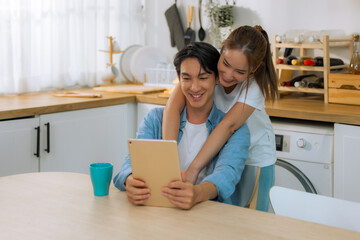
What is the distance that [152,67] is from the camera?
3.57 meters

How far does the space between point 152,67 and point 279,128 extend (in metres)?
1.26

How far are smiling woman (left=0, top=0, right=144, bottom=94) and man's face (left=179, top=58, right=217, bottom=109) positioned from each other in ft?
5.11

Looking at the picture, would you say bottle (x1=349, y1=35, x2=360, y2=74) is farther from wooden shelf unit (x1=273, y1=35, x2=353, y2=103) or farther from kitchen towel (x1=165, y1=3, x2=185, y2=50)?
kitchen towel (x1=165, y1=3, x2=185, y2=50)

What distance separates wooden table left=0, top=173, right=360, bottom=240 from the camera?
1.20 metres

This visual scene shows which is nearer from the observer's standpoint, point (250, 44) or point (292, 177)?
point (250, 44)

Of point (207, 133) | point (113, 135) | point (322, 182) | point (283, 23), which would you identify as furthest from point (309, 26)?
point (207, 133)

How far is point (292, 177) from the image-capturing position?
2627 mm

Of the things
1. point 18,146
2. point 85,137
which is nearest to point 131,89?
point 85,137

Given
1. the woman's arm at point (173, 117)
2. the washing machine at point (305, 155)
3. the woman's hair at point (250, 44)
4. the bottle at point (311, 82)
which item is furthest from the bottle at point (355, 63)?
the woman's arm at point (173, 117)

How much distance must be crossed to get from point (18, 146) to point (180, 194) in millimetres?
1349

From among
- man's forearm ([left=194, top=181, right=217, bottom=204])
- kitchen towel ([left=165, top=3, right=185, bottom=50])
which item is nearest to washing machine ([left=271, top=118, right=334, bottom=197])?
man's forearm ([left=194, top=181, right=217, bottom=204])

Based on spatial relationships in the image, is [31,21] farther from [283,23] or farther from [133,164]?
[133,164]

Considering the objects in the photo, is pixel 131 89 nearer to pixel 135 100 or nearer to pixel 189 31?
pixel 135 100

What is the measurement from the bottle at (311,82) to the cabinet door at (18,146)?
145 centimetres
